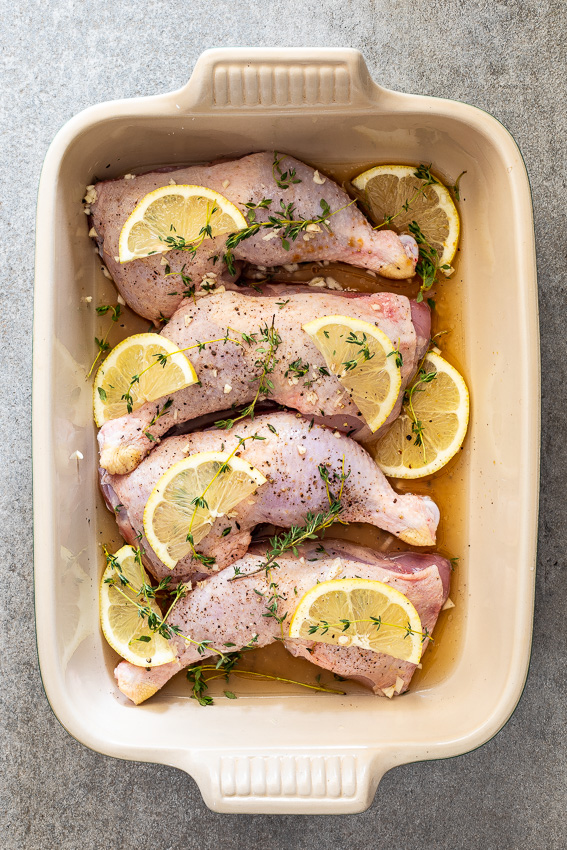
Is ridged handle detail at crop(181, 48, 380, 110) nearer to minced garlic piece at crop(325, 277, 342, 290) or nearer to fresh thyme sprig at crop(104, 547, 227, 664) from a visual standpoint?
minced garlic piece at crop(325, 277, 342, 290)

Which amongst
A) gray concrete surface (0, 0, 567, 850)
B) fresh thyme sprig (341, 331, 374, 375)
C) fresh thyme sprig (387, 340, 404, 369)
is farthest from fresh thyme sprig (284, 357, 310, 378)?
gray concrete surface (0, 0, 567, 850)

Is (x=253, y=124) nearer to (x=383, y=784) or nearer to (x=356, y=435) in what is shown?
(x=356, y=435)

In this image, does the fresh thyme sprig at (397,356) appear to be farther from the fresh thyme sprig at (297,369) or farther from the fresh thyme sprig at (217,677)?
the fresh thyme sprig at (217,677)

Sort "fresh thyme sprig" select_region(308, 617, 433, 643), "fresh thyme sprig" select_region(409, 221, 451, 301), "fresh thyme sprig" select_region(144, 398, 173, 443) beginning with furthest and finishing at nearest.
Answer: "fresh thyme sprig" select_region(409, 221, 451, 301) < "fresh thyme sprig" select_region(144, 398, 173, 443) < "fresh thyme sprig" select_region(308, 617, 433, 643)

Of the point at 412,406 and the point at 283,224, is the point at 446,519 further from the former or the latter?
the point at 283,224

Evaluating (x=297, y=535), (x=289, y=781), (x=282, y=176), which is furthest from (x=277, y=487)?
(x=282, y=176)

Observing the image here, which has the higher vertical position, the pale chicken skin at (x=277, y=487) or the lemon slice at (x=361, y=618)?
the pale chicken skin at (x=277, y=487)

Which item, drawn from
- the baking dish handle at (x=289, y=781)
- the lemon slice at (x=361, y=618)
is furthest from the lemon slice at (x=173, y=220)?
the baking dish handle at (x=289, y=781)

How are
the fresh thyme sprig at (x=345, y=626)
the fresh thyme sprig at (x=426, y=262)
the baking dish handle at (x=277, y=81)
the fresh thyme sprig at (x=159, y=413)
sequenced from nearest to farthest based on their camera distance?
the baking dish handle at (x=277, y=81)
the fresh thyme sprig at (x=345, y=626)
the fresh thyme sprig at (x=159, y=413)
the fresh thyme sprig at (x=426, y=262)
